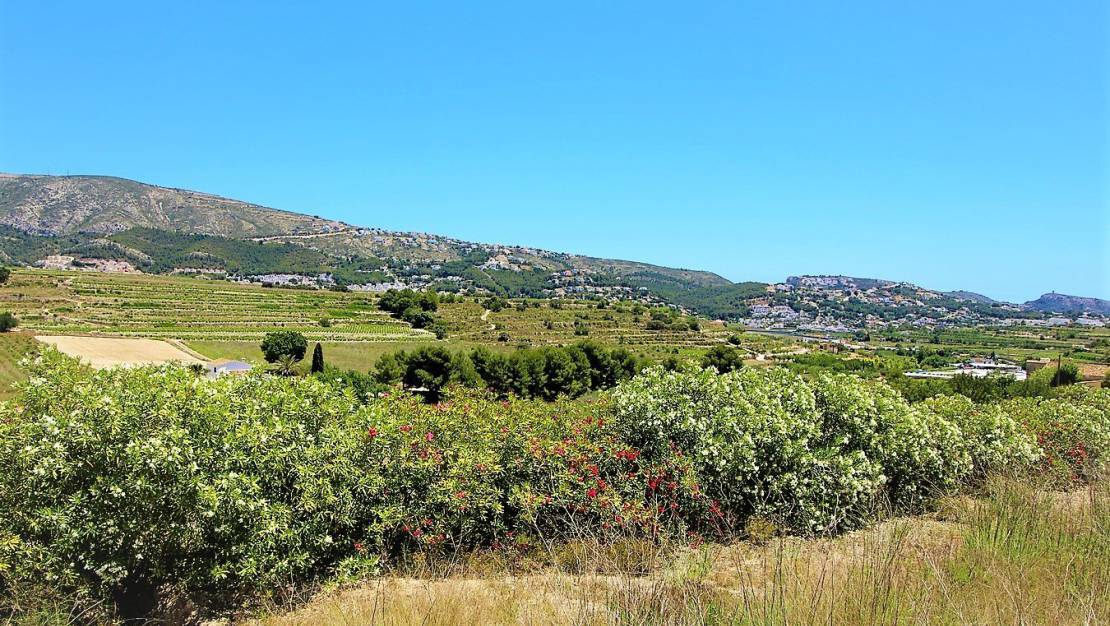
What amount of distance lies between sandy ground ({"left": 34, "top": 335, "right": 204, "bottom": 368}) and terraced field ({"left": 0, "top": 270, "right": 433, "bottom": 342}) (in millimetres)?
5956

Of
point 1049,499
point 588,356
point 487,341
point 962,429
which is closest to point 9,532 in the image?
point 1049,499

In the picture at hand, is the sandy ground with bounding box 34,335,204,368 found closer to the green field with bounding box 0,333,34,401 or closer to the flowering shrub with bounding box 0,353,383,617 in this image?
the green field with bounding box 0,333,34,401

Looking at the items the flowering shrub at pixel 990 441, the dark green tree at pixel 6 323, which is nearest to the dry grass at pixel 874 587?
the flowering shrub at pixel 990 441

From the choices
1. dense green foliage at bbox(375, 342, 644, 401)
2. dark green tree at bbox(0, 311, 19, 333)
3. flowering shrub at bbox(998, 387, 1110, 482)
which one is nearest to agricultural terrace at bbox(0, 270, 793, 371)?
dark green tree at bbox(0, 311, 19, 333)

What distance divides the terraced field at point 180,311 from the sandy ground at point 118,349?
19.5 feet

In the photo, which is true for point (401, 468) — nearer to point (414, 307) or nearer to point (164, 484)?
point (164, 484)

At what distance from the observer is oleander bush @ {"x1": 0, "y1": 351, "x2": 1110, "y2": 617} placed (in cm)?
496

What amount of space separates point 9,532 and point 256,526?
1.84 m

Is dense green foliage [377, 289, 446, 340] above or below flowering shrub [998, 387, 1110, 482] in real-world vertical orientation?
below

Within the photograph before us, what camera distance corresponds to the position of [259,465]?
5.36 meters

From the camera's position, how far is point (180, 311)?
77.0 m

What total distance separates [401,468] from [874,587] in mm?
4646

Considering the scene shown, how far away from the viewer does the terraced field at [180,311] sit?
209ft

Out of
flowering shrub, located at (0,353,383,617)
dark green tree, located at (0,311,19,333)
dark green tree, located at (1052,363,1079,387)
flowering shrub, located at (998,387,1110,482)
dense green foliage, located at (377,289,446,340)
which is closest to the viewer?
flowering shrub, located at (0,353,383,617)
